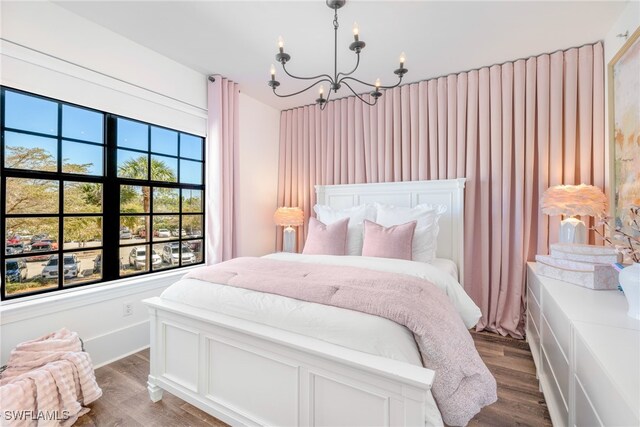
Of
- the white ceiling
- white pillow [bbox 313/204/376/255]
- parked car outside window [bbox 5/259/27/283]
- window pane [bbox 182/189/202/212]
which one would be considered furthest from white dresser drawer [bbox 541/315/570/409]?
parked car outside window [bbox 5/259/27/283]

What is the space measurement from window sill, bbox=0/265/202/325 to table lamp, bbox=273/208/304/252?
1.35 metres

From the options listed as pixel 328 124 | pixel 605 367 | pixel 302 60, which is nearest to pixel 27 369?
pixel 605 367

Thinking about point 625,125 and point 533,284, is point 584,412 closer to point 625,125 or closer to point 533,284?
point 533,284

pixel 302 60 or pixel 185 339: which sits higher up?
pixel 302 60

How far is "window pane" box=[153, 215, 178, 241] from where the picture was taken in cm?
277

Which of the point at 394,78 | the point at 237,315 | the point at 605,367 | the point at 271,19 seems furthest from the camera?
the point at 394,78

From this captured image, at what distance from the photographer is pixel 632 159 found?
1.84 meters

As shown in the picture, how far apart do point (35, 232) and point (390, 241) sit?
104 inches

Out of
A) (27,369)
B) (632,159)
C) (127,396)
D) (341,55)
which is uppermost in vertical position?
(341,55)

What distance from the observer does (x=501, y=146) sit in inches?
109

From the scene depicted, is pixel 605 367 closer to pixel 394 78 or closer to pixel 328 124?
pixel 394 78

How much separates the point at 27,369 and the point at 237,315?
132 cm

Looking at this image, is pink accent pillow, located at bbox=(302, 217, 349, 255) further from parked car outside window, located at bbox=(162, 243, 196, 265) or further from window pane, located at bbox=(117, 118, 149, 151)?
window pane, located at bbox=(117, 118, 149, 151)

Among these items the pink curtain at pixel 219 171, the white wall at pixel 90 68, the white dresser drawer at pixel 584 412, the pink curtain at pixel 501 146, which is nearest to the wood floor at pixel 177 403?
the white dresser drawer at pixel 584 412
